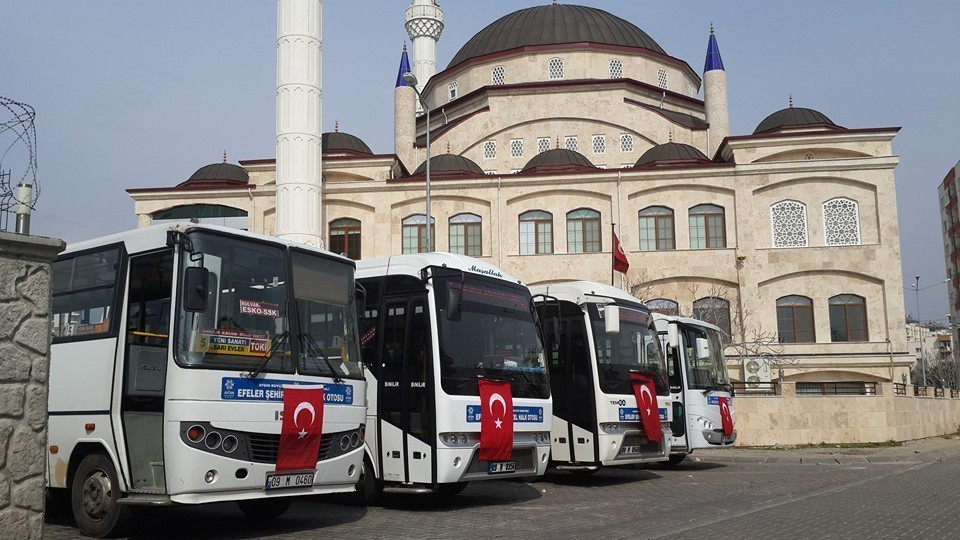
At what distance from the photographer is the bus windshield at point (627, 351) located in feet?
45.1

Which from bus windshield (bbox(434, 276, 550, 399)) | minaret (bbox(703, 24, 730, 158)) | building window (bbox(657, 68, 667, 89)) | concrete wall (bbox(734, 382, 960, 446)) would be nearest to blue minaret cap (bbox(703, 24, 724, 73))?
minaret (bbox(703, 24, 730, 158))

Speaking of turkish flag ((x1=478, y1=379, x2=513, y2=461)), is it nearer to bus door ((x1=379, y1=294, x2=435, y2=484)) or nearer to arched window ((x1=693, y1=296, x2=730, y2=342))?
bus door ((x1=379, y1=294, x2=435, y2=484))

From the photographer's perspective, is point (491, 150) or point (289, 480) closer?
point (289, 480)

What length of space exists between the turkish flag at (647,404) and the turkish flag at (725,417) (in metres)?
3.63

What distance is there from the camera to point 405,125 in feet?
150

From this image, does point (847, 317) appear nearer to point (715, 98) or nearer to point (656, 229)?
point (656, 229)

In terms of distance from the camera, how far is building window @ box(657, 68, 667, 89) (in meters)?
47.5

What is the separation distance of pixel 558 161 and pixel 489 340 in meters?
29.7

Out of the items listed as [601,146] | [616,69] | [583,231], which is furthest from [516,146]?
[583,231]

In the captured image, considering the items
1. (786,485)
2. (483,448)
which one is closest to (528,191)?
(786,485)

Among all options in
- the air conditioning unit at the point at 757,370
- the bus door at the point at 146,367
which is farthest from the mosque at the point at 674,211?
the bus door at the point at 146,367

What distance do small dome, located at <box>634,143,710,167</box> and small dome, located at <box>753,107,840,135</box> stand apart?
364 centimetres

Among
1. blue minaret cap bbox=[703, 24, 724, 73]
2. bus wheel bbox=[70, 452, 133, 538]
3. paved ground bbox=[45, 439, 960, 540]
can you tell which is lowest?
paved ground bbox=[45, 439, 960, 540]

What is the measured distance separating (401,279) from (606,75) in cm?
3716
